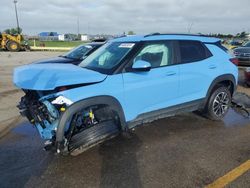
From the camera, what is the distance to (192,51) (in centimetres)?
513

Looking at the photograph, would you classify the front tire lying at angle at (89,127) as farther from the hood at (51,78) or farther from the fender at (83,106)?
the hood at (51,78)

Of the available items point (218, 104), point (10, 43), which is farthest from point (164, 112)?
point (10, 43)

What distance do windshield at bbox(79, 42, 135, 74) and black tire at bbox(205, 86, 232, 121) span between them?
7.12ft

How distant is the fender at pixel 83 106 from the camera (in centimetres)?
351

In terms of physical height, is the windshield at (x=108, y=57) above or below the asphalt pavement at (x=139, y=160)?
above

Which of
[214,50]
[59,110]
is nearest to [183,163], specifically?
[59,110]

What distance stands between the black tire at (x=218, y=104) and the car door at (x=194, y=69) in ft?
1.10

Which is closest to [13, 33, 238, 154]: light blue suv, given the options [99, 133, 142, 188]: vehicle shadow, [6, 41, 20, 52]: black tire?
[99, 133, 142, 188]: vehicle shadow

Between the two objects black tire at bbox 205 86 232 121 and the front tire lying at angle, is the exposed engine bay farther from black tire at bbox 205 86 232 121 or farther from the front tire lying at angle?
black tire at bbox 205 86 232 121

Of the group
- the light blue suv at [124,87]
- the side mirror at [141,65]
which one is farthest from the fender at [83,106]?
the side mirror at [141,65]

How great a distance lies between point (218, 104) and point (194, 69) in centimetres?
115

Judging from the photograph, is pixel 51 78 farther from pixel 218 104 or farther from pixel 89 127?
pixel 218 104

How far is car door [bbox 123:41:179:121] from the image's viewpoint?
4191 mm

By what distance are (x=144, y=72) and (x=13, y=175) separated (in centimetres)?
239
